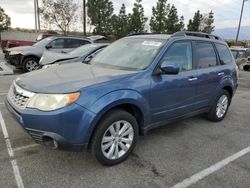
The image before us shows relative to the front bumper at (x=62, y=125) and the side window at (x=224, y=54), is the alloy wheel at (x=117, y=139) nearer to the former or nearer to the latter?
the front bumper at (x=62, y=125)

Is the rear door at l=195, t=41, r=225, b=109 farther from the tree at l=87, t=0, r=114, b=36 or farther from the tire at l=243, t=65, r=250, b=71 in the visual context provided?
the tree at l=87, t=0, r=114, b=36

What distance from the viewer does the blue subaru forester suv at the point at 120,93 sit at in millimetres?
2887

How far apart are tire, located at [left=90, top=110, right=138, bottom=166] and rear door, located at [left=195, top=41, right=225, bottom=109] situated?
166 cm

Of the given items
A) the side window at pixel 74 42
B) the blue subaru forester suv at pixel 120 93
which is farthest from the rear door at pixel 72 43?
the blue subaru forester suv at pixel 120 93

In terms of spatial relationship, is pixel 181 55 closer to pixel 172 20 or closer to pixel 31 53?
pixel 31 53

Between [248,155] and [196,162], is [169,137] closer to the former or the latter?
[196,162]

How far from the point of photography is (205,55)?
470 cm

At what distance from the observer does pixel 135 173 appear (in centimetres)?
323

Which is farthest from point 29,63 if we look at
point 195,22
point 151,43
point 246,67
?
point 195,22

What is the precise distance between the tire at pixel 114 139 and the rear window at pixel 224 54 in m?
2.69

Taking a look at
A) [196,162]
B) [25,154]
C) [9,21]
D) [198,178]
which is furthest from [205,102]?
[9,21]

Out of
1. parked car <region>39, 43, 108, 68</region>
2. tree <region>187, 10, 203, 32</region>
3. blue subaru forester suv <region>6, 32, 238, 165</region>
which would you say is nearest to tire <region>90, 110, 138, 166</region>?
blue subaru forester suv <region>6, 32, 238, 165</region>

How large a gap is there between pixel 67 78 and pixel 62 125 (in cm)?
71

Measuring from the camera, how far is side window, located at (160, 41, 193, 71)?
3973 mm
